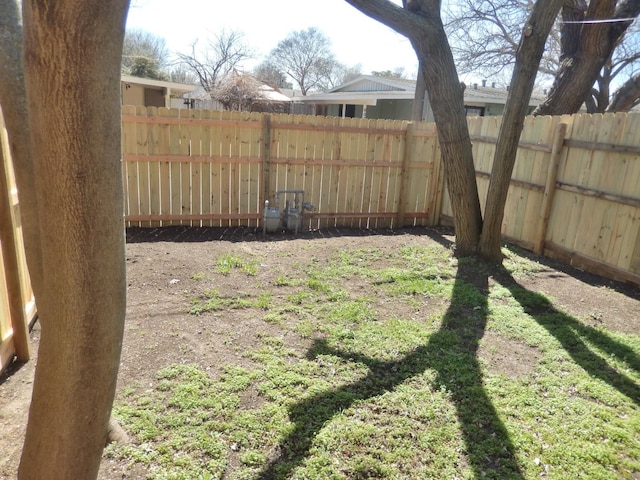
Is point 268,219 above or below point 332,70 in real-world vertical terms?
below

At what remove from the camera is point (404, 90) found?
53.5 feet

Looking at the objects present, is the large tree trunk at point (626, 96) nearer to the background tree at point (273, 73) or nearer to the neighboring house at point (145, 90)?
the neighboring house at point (145, 90)

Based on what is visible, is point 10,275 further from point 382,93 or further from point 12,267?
point 382,93

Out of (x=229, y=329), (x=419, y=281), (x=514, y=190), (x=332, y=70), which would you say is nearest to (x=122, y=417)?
(x=229, y=329)

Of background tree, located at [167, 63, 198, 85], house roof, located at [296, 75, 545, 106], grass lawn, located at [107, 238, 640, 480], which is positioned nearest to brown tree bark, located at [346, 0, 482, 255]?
grass lawn, located at [107, 238, 640, 480]

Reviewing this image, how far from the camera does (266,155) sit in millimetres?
7027

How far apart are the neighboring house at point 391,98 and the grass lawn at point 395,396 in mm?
11998

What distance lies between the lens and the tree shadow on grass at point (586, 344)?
3143mm

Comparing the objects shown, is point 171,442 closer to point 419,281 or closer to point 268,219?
point 419,281

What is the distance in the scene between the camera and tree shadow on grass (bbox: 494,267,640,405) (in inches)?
124

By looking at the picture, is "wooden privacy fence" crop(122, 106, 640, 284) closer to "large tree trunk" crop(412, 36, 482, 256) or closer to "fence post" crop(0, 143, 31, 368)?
"large tree trunk" crop(412, 36, 482, 256)

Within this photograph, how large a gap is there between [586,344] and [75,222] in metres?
3.86

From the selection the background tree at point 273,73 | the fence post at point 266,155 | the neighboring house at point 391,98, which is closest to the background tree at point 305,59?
the background tree at point 273,73

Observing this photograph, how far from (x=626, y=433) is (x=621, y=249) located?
3300 millimetres
